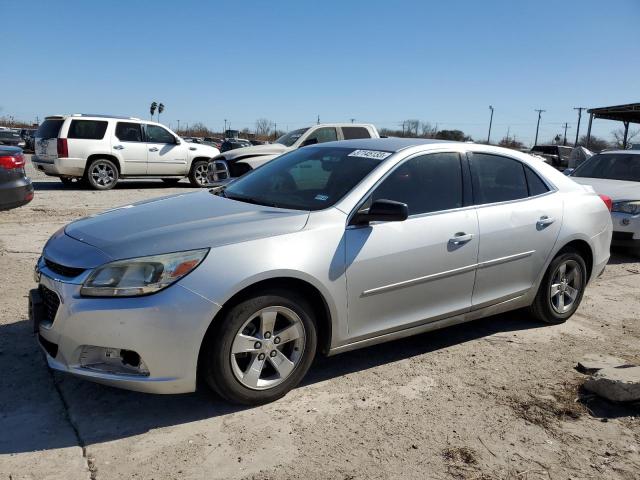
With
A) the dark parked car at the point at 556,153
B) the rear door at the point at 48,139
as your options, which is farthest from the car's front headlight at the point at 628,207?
the dark parked car at the point at 556,153

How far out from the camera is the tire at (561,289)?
4.85 meters

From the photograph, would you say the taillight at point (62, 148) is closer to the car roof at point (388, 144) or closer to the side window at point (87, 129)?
the side window at point (87, 129)

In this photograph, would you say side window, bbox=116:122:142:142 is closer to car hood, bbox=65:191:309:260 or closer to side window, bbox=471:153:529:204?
car hood, bbox=65:191:309:260

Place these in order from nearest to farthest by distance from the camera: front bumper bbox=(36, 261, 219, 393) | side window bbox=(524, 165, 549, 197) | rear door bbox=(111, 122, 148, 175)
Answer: front bumper bbox=(36, 261, 219, 393), side window bbox=(524, 165, 549, 197), rear door bbox=(111, 122, 148, 175)

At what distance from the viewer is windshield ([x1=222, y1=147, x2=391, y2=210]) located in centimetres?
387

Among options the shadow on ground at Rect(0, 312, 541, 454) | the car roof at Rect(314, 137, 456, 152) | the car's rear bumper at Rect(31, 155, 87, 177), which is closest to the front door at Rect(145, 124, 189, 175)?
the car's rear bumper at Rect(31, 155, 87, 177)

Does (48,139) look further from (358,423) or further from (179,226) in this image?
(358,423)

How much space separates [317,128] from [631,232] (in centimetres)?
623

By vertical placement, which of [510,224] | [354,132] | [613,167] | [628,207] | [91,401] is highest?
[354,132]

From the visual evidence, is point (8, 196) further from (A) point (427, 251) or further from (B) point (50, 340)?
(A) point (427, 251)

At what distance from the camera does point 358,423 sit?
3.23m

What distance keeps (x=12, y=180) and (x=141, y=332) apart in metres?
4.96

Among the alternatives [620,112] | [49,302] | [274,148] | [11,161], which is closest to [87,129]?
[274,148]

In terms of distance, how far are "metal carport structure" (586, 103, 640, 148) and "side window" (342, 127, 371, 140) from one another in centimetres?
2392
